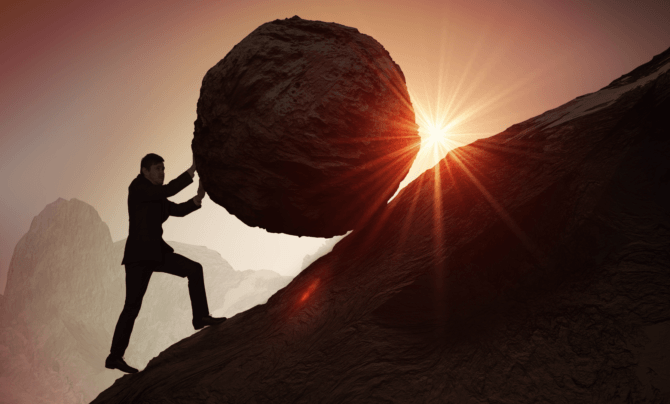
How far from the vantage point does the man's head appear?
6801 mm

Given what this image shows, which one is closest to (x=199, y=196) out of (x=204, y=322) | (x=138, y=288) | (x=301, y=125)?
(x=138, y=288)

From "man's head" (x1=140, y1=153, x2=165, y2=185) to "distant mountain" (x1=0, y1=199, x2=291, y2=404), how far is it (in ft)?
352

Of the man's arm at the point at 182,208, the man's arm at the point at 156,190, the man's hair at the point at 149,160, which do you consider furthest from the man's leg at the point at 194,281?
the man's hair at the point at 149,160

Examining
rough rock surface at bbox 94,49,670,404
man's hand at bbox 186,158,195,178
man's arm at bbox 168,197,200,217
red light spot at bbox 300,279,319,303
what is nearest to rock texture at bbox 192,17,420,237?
man's hand at bbox 186,158,195,178

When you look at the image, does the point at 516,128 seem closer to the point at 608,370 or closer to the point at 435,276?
the point at 435,276

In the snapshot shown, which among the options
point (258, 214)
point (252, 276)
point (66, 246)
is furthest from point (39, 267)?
point (258, 214)

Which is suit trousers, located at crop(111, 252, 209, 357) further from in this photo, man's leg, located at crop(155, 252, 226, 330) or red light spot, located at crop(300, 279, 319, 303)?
red light spot, located at crop(300, 279, 319, 303)

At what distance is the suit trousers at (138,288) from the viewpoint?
6207mm

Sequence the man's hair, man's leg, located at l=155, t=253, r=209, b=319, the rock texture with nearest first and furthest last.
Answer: the rock texture < the man's hair < man's leg, located at l=155, t=253, r=209, b=319

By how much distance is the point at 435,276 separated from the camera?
507 centimetres

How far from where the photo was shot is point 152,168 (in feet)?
22.4

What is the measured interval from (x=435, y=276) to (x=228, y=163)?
4376mm

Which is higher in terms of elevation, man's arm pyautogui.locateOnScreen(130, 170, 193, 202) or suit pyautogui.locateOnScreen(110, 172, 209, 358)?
man's arm pyautogui.locateOnScreen(130, 170, 193, 202)

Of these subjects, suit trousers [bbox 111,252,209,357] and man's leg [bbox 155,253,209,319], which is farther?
man's leg [bbox 155,253,209,319]
